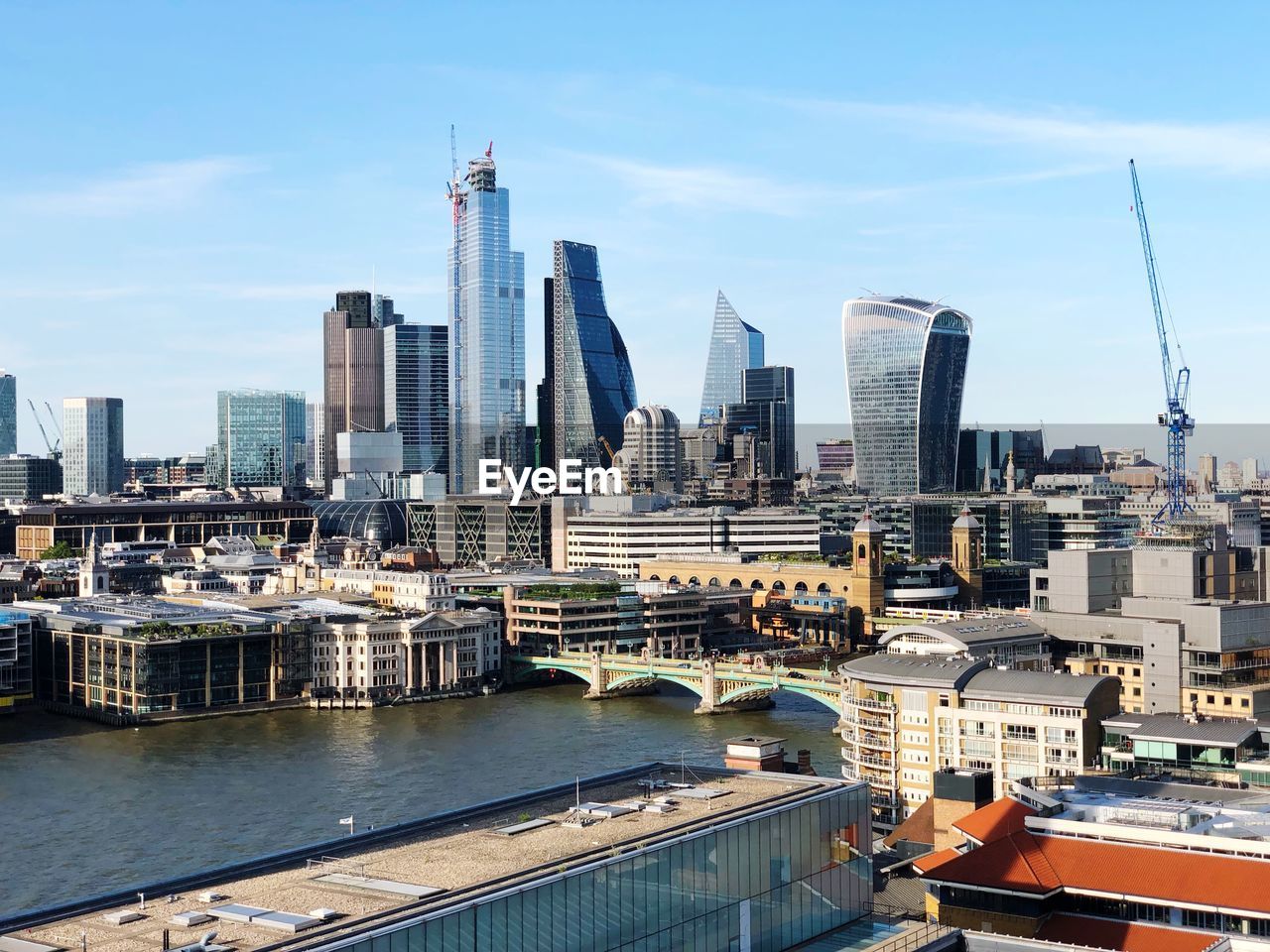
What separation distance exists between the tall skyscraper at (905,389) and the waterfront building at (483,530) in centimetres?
4841

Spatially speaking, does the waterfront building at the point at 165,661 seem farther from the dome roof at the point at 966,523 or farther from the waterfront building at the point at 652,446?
the waterfront building at the point at 652,446

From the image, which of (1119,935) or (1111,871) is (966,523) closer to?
(1111,871)

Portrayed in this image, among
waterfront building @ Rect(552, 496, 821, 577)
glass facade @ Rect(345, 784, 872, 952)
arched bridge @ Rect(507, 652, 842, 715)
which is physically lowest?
arched bridge @ Rect(507, 652, 842, 715)

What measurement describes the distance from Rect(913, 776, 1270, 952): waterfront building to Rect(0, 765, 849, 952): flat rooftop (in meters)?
4.08

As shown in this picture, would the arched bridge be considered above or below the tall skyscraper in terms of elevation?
below

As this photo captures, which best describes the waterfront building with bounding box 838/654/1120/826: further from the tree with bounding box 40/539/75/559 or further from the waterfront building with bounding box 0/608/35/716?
the tree with bounding box 40/539/75/559

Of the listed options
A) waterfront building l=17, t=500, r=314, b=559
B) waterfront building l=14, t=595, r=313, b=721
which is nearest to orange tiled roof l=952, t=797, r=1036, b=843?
waterfront building l=14, t=595, r=313, b=721

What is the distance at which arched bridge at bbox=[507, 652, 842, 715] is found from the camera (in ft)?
217

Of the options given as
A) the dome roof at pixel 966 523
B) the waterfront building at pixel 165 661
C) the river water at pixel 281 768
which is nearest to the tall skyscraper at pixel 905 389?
the dome roof at pixel 966 523

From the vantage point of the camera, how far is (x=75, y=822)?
48406 millimetres

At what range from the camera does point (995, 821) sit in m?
31.0

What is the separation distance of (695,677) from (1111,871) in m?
44.7

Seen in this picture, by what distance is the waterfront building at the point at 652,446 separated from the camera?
177125 millimetres

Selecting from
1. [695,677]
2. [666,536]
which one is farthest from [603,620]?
[666,536]
